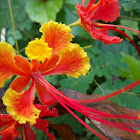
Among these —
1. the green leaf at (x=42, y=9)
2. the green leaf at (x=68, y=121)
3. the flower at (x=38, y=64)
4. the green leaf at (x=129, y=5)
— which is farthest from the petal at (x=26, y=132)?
the green leaf at (x=129, y=5)

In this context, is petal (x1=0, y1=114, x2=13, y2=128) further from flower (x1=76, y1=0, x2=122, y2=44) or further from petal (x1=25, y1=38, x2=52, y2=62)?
flower (x1=76, y1=0, x2=122, y2=44)

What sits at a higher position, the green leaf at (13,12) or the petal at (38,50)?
the green leaf at (13,12)

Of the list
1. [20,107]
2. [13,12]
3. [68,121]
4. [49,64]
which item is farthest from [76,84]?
[13,12]

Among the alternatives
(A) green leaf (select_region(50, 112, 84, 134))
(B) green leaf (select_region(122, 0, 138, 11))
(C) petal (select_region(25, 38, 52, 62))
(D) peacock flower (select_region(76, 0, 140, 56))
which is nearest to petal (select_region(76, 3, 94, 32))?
(D) peacock flower (select_region(76, 0, 140, 56))

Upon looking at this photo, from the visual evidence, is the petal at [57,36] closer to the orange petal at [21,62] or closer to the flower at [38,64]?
the flower at [38,64]

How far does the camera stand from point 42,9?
4.44ft

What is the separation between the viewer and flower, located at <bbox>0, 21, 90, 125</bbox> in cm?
84

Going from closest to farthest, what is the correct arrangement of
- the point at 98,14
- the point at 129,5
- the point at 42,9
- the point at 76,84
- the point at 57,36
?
the point at 57,36
the point at 98,14
the point at 76,84
the point at 42,9
the point at 129,5

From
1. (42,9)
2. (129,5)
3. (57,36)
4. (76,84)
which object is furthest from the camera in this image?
(129,5)

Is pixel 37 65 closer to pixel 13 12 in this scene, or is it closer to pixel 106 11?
pixel 106 11

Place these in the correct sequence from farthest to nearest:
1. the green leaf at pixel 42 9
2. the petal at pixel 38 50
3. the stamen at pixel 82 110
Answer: the green leaf at pixel 42 9
the petal at pixel 38 50
the stamen at pixel 82 110

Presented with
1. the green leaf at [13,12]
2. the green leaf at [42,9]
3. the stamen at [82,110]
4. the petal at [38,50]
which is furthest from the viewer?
the green leaf at [13,12]

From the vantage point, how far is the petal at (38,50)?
88 cm

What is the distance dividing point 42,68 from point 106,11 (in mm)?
389
